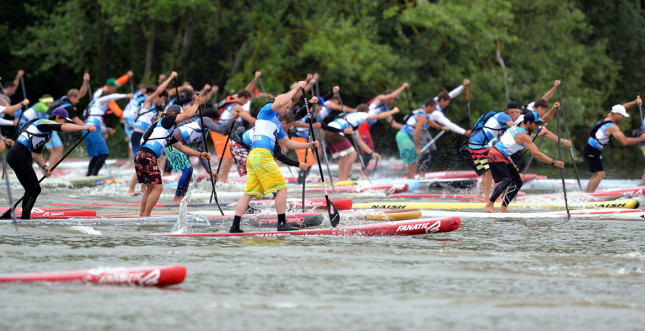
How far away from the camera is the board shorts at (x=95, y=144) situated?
17.2m

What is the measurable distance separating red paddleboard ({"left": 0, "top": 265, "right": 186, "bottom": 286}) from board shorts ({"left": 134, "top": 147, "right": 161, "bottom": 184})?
156 inches

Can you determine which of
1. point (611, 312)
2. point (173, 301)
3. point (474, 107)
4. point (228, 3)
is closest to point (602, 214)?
point (611, 312)

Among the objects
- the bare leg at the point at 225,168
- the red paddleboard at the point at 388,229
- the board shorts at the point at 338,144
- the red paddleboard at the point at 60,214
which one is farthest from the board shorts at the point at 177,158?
the board shorts at the point at 338,144

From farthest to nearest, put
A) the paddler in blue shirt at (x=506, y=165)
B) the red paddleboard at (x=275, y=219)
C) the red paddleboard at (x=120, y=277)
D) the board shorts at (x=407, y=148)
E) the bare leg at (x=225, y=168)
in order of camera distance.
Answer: the board shorts at (x=407, y=148), the bare leg at (x=225, y=168), the paddler in blue shirt at (x=506, y=165), the red paddleboard at (x=275, y=219), the red paddleboard at (x=120, y=277)

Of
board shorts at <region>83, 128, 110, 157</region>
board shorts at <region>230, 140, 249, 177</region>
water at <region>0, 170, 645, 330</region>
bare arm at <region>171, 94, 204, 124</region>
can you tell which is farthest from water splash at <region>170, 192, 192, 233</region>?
board shorts at <region>83, 128, 110, 157</region>

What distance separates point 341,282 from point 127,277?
1719 millimetres

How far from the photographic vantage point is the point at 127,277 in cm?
691

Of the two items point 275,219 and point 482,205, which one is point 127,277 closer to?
point 275,219

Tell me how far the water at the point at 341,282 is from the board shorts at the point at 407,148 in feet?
24.2

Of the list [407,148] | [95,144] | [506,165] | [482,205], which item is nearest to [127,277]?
[506,165]

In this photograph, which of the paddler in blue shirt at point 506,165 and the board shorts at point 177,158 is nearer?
the paddler in blue shirt at point 506,165

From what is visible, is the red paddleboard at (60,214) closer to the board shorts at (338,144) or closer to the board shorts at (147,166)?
the board shorts at (147,166)

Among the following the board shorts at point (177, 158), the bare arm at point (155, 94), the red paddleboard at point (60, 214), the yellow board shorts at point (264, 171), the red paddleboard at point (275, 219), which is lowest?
the red paddleboard at point (275, 219)

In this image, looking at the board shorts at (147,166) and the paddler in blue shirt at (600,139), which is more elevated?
the paddler in blue shirt at (600,139)
